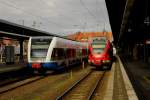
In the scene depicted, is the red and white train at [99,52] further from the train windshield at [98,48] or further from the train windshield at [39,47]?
the train windshield at [39,47]

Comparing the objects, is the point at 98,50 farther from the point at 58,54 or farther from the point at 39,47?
the point at 39,47

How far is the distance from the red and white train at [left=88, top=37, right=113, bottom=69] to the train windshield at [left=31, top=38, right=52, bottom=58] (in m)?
6.92

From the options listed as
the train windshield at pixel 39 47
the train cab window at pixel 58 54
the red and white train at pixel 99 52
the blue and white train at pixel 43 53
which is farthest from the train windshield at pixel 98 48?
the train windshield at pixel 39 47

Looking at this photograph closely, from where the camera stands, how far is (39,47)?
25078 mm

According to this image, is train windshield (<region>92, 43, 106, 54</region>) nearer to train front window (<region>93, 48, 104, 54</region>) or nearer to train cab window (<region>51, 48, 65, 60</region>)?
train front window (<region>93, 48, 104, 54</region>)

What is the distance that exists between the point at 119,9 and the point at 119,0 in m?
3.86

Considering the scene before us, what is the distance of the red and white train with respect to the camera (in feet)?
101

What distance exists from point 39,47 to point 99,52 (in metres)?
7.76

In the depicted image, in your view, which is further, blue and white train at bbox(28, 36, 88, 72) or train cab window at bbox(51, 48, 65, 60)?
train cab window at bbox(51, 48, 65, 60)

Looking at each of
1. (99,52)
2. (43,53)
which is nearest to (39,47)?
(43,53)

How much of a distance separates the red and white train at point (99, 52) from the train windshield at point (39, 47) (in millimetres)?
6919

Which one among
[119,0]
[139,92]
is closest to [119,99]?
[139,92]

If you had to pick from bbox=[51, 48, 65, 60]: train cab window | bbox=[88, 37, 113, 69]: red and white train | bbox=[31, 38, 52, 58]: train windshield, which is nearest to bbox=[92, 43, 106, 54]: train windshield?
bbox=[88, 37, 113, 69]: red and white train

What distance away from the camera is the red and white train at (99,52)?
30.8 metres
